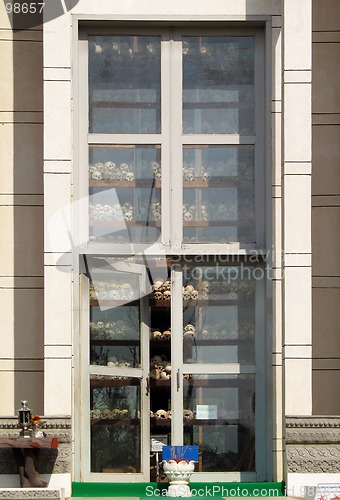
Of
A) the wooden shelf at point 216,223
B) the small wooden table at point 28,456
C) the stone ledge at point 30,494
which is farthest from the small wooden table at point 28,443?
the wooden shelf at point 216,223

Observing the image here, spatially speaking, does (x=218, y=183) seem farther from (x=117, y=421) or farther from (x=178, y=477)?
(x=178, y=477)

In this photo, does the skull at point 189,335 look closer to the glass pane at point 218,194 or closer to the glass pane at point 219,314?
the glass pane at point 219,314

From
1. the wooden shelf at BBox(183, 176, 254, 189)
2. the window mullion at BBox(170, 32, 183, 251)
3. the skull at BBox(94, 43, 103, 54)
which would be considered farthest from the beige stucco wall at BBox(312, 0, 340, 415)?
the skull at BBox(94, 43, 103, 54)

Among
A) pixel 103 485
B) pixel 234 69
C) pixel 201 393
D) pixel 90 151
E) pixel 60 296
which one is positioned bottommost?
pixel 103 485

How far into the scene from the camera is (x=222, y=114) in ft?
30.7

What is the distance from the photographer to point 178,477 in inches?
335

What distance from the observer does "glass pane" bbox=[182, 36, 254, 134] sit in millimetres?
9328

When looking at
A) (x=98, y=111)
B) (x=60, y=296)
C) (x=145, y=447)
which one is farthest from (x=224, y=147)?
(x=145, y=447)

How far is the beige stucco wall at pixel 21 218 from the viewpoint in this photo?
30.1 feet

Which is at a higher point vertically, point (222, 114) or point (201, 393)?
point (222, 114)

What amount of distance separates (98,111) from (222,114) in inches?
38.1

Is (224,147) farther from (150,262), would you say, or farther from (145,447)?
(145,447)

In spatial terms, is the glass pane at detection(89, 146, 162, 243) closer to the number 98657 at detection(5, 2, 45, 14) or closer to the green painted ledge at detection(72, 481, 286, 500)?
the number 98657 at detection(5, 2, 45, 14)

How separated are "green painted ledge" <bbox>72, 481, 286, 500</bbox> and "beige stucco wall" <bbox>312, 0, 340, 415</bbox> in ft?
2.49
